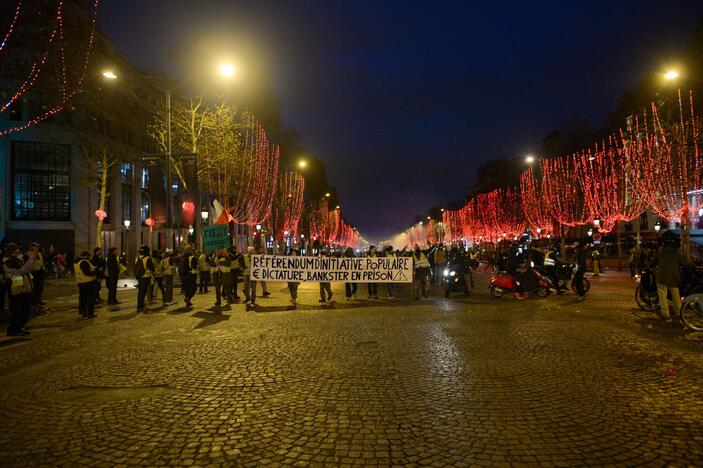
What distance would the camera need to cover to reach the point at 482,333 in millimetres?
9820

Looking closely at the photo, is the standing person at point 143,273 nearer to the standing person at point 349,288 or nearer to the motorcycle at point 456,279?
the standing person at point 349,288

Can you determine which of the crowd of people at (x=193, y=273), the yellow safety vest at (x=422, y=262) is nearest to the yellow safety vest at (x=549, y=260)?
the crowd of people at (x=193, y=273)

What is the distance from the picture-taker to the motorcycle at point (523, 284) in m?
15.9

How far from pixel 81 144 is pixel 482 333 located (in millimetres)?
40086

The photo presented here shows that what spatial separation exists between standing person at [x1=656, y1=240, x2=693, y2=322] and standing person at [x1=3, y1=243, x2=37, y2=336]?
13.2 m

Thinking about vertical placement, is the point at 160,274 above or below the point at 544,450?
above

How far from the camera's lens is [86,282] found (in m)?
12.9

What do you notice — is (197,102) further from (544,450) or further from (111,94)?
(544,450)

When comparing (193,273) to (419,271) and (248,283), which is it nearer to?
(248,283)

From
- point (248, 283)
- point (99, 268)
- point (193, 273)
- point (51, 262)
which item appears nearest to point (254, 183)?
point (51, 262)

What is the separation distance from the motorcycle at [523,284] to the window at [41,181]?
1491 inches

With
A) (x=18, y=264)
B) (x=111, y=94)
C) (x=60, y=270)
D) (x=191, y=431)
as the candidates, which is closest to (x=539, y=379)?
(x=191, y=431)

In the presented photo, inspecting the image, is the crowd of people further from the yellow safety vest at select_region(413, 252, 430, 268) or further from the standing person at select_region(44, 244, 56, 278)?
the standing person at select_region(44, 244, 56, 278)

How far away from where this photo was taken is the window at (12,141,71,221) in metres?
39.4
